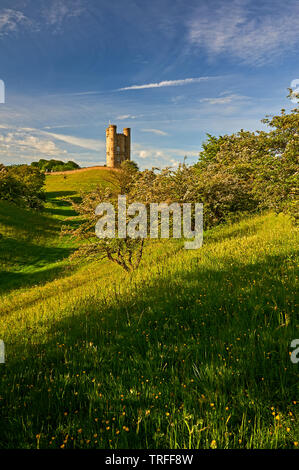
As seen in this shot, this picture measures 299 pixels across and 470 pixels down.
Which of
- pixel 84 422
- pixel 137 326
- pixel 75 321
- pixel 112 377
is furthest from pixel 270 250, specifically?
pixel 84 422

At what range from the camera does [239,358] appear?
2.97 metres

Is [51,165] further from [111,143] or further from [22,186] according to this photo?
[22,186]

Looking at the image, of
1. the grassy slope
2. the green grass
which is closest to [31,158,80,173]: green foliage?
the green grass

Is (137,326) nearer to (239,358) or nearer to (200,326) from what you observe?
(200,326)

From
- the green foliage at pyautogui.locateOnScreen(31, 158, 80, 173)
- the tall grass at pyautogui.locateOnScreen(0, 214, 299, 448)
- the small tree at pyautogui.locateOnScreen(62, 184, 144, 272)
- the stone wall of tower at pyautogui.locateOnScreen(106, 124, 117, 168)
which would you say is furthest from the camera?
the stone wall of tower at pyautogui.locateOnScreen(106, 124, 117, 168)

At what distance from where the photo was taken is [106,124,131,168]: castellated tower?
107625mm

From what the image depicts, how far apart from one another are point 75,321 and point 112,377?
2550 mm

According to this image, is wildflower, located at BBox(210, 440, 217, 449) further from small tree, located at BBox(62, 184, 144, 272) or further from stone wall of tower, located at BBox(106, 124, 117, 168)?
stone wall of tower, located at BBox(106, 124, 117, 168)

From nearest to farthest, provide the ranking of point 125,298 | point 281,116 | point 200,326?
point 200,326 < point 125,298 < point 281,116

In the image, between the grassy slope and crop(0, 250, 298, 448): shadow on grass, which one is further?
the grassy slope

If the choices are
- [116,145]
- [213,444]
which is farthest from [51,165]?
[213,444]

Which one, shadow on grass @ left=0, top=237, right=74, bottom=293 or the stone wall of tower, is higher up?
the stone wall of tower

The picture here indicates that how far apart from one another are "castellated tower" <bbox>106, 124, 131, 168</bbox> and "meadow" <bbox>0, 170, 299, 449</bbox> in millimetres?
105810
